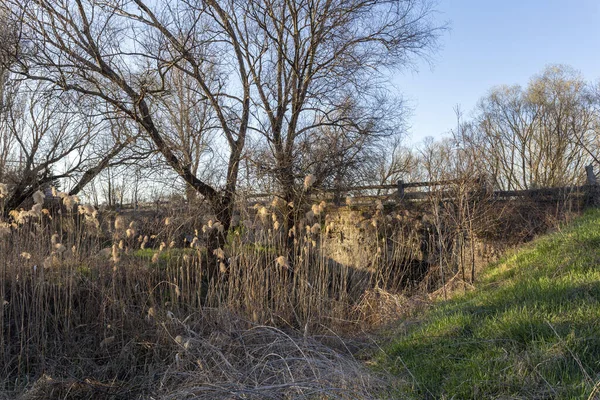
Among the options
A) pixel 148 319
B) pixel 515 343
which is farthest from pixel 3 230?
pixel 515 343

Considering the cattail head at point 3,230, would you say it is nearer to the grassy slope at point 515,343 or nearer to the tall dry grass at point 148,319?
the tall dry grass at point 148,319

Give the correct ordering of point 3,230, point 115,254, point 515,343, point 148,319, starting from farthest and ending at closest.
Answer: point 115,254 → point 148,319 → point 3,230 → point 515,343

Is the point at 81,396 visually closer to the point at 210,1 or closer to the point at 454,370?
the point at 454,370

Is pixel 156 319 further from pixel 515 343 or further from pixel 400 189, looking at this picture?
pixel 400 189

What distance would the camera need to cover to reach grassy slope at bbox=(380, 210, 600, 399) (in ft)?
10.4

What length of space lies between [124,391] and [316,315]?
266 centimetres

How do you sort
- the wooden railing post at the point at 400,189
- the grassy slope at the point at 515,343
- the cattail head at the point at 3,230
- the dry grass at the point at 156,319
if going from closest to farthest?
the grassy slope at the point at 515,343
the dry grass at the point at 156,319
the cattail head at the point at 3,230
the wooden railing post at the point at 400,189

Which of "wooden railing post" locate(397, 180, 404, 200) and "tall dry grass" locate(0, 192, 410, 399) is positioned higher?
"wooden railing post" locate(397, 180, 404, 200)

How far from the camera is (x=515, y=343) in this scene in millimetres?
3732

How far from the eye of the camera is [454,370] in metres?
3.62

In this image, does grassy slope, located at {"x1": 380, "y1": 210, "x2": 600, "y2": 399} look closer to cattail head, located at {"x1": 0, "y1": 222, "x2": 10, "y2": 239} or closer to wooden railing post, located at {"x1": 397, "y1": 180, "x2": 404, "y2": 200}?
cattail head, located at {"x1": 0, "y1": 222, "x2": 10, "y2": 239}

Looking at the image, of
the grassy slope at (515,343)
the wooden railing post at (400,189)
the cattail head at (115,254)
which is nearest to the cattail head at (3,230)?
the cattail head at (115,254)

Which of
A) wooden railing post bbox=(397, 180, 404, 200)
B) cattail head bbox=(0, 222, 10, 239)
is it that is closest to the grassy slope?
cattail head bbox=(0, 222, 10, 239)

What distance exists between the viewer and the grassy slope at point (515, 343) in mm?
3172
